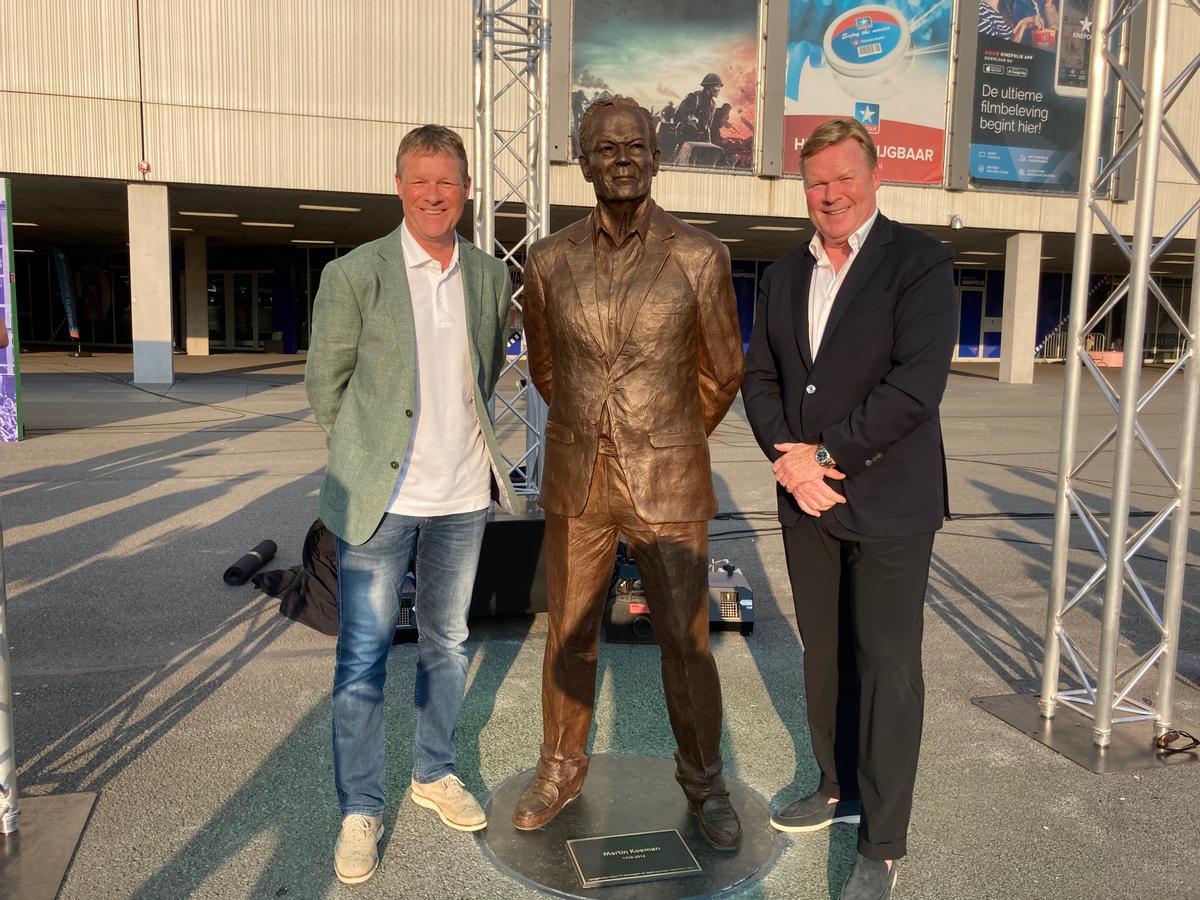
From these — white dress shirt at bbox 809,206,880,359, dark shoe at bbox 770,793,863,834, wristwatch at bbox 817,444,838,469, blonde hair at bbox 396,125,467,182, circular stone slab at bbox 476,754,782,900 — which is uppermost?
blonde hair at bbox 396,125,467,182

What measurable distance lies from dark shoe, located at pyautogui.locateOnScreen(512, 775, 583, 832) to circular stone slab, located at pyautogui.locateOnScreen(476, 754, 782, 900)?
0.04 m

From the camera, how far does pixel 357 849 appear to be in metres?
3.01

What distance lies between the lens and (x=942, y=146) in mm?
21188

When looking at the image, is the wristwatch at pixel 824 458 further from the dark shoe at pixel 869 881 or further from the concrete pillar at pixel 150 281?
the concrete pillar at pixel 150 281

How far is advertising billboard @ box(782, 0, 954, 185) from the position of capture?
19.6 m

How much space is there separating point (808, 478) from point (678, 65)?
57.7 ft

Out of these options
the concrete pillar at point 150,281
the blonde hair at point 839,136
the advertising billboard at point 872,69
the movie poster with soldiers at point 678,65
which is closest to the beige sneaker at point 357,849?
the blonde hair at point 839,136

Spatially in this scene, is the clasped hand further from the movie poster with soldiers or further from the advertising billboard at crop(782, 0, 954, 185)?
the advertising billboard at crop(782, 0, 954, 185)

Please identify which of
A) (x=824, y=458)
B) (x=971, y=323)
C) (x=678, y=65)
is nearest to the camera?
(x=824, y=458)

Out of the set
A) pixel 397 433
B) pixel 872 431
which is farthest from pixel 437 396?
pixel 872 431

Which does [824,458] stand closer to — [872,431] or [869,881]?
[872,431]

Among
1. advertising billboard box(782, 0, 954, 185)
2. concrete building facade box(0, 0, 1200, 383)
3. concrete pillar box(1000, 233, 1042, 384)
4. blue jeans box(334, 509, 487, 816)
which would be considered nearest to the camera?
blue jeans box(334, 509, 487, 816)

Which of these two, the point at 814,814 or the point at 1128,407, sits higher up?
the point at 1128,407

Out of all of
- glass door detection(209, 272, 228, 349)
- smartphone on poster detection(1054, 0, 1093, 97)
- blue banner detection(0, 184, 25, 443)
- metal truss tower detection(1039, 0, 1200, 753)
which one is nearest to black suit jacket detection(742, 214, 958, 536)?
metal truss tower detection(1039, 0, 1200, 753)
